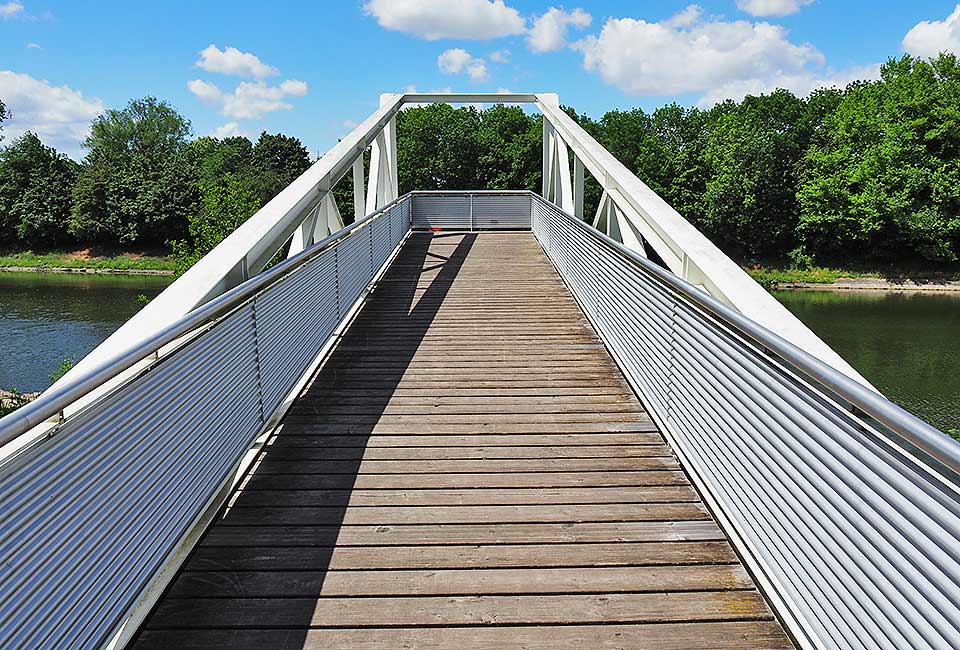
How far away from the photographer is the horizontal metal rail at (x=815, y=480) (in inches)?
68.4

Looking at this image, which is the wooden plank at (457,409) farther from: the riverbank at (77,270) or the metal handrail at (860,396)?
the riverbank at (77,270)

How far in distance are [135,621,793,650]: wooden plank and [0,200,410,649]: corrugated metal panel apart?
0.32 metres

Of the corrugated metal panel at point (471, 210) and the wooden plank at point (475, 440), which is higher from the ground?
the corrugated metal panel at point (471, 210)

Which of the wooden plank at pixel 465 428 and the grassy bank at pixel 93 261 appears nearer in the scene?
the wooden plank at pixel 465 428

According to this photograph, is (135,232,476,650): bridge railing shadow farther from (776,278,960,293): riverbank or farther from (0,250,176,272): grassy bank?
(0,250,176,272): grassy bank

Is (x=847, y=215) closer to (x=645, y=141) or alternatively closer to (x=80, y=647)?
(x=645, y=141)

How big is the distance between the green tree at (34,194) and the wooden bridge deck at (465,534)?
52731mm

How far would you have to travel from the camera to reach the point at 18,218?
4975 centimetres

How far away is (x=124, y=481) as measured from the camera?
2.33m

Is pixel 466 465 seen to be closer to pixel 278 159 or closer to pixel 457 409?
pixel 457 409

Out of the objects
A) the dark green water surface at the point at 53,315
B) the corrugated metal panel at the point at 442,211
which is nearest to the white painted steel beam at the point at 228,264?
the corrugated metal panel at the point at 442,211

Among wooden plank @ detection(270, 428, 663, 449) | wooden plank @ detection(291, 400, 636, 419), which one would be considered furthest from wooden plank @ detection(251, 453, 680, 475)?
wooden plank @ detection(291, 400, 636, 419)

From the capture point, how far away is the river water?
1864cm

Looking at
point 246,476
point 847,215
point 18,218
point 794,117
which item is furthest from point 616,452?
point 18,218
